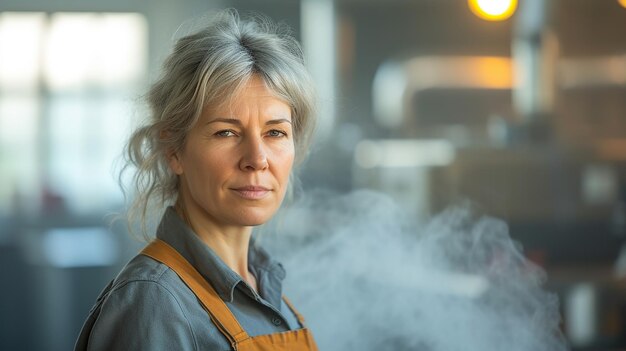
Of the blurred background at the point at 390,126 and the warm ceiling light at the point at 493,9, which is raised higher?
the warm ceiling light at the point at 493,9

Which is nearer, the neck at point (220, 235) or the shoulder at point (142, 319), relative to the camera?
the shoulder at point (142, 319)

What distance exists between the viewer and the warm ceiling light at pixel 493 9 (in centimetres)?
288

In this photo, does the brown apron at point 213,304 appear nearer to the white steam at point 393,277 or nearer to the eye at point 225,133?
the eye at point 225,133

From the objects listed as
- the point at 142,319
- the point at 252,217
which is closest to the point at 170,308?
the point at 142,319

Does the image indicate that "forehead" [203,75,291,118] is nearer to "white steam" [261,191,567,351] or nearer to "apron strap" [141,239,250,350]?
"apron strap" [141,239,250,350]

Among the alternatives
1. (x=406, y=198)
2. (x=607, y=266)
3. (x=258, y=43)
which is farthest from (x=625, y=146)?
(x=258, y=43)

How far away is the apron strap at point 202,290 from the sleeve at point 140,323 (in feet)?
0.17

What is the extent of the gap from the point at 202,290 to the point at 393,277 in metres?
1.41

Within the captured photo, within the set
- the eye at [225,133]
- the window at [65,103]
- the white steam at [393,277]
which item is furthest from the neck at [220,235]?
the window at [65,103]

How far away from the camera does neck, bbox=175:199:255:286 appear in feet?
3.94

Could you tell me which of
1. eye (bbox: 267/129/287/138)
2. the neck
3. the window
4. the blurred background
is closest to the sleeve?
the neck

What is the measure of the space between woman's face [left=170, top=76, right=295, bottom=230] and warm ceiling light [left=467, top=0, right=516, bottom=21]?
5.98ft

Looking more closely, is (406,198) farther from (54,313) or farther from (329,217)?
(54,313)

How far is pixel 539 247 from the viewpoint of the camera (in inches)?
116
